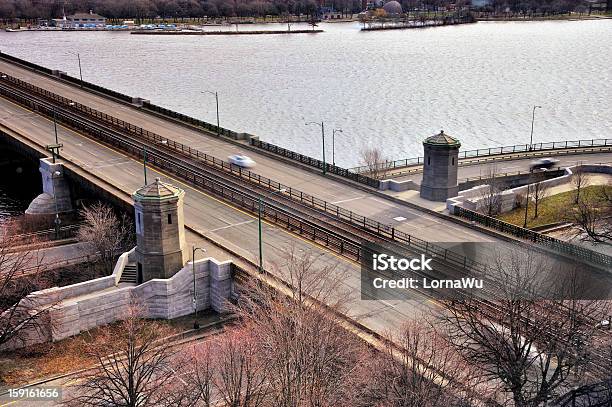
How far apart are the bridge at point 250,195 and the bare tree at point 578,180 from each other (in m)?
13.3

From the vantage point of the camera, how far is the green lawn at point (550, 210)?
157ft

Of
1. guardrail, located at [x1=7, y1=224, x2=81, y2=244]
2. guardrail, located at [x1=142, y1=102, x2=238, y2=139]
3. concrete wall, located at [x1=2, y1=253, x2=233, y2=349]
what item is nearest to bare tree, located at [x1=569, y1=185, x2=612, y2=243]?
concrete wall, located at [x1=2, y1=253, x2=233, y2=349]

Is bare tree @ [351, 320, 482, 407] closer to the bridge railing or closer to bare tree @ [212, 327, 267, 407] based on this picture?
bare tree @ [212, 327, 267, 407]

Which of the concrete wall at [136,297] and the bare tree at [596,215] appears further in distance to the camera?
the bare tree at [596,215]

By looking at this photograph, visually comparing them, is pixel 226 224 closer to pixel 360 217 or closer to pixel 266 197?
pixel 266 197

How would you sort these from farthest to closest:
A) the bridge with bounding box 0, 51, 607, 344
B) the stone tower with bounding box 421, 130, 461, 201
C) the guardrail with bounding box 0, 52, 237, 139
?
the guardrail with bounding box 0, 52, 237, 139
the stone tower with bounding box 421, 130, 461, 201
the bridge with bounding box 0, 51, 607, 344

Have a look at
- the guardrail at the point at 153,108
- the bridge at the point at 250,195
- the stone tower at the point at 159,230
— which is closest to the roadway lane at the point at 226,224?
the bridge at the point at 250,195

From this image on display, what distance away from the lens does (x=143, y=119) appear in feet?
270

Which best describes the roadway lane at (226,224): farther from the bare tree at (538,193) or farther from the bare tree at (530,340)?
the bare tree at (538,193)

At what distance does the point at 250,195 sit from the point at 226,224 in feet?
19.6

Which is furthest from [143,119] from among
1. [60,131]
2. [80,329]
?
[80,329]

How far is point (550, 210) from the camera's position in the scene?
163ft

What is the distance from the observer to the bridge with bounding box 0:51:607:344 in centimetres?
3825

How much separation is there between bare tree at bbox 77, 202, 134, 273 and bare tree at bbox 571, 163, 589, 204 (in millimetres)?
32271
